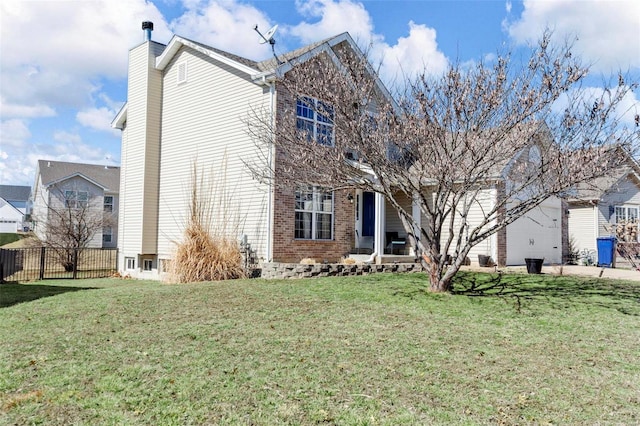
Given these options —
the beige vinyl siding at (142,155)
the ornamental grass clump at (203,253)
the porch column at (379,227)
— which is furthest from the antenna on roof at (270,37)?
the beige vinyl siding at (142,155)

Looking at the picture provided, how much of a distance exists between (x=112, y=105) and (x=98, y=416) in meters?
18.0

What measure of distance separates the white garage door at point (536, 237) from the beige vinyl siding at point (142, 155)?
1233cm

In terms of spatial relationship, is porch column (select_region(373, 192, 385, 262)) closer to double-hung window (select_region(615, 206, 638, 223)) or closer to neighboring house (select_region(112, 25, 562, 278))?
neighboring house (select_region(112, 25, 562, 278))

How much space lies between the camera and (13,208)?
5416 centimetres

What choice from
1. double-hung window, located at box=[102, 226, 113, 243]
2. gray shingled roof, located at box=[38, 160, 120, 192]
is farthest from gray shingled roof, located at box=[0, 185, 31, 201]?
→ double-hung window, located at box=[102, 226, 113, 243]

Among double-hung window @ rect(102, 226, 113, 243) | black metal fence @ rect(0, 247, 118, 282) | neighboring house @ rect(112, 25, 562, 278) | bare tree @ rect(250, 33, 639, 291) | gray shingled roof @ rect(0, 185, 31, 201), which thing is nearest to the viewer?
bare tree @ rect(250, 33, 639, 291)

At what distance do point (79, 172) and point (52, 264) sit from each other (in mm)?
14788

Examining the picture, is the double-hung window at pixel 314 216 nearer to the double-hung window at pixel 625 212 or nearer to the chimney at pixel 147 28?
the chimney at pixel 147 28

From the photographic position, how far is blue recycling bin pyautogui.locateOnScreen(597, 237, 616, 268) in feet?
56.1

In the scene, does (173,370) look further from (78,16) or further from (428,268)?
(78,16)

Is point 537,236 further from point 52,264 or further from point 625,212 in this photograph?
point 52,264

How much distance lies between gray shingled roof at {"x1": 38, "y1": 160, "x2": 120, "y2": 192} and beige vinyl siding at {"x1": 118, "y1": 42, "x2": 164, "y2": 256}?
16541 millimetres

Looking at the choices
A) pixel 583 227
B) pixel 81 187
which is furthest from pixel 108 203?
pixel 583 227

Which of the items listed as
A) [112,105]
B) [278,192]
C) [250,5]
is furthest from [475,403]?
[112,105]
